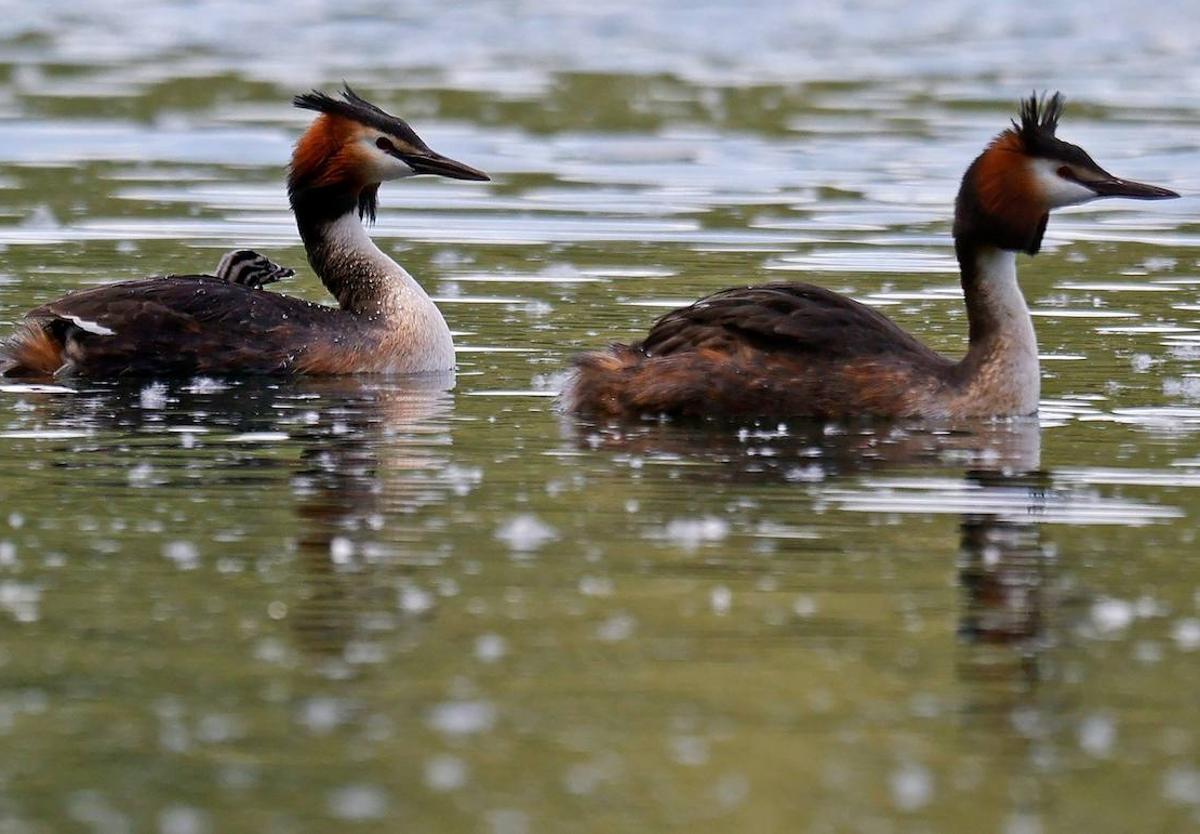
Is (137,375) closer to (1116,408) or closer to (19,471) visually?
(19,471)

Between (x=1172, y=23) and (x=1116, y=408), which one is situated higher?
(x=1172, y=23)

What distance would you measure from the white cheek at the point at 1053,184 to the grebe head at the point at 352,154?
10.4 ft

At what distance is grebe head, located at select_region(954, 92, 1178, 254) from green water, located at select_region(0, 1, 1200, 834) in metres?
0.89

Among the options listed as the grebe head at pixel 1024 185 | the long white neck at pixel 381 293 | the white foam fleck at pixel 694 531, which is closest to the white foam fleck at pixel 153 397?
the long white neck at pixel 381 293

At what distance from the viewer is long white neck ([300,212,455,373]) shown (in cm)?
1392

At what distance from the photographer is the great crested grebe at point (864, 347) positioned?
1188 cm

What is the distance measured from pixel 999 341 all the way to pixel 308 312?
12.2 ft

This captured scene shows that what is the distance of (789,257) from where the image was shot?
18.0 m

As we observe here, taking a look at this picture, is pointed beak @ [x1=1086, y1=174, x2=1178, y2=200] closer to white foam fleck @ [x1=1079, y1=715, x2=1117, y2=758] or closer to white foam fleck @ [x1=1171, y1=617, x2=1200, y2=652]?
white foam fleck @ [x1=1171, y1=617, x2=1200, y2=652]

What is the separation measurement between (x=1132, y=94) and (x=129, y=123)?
438 inches

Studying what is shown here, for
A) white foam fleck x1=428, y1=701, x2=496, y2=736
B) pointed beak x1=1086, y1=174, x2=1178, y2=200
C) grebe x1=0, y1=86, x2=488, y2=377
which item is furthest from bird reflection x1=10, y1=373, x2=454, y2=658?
pointed beak x1=1086, y1=174, x2=1178, y2=200

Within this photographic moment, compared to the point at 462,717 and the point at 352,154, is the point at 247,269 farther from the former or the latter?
the point at 462,717

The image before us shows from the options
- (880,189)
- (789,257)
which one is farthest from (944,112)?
(789,257)

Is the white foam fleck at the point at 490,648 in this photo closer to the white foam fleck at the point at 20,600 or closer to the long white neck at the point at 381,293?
the white foam fleck at the point at 20,600
